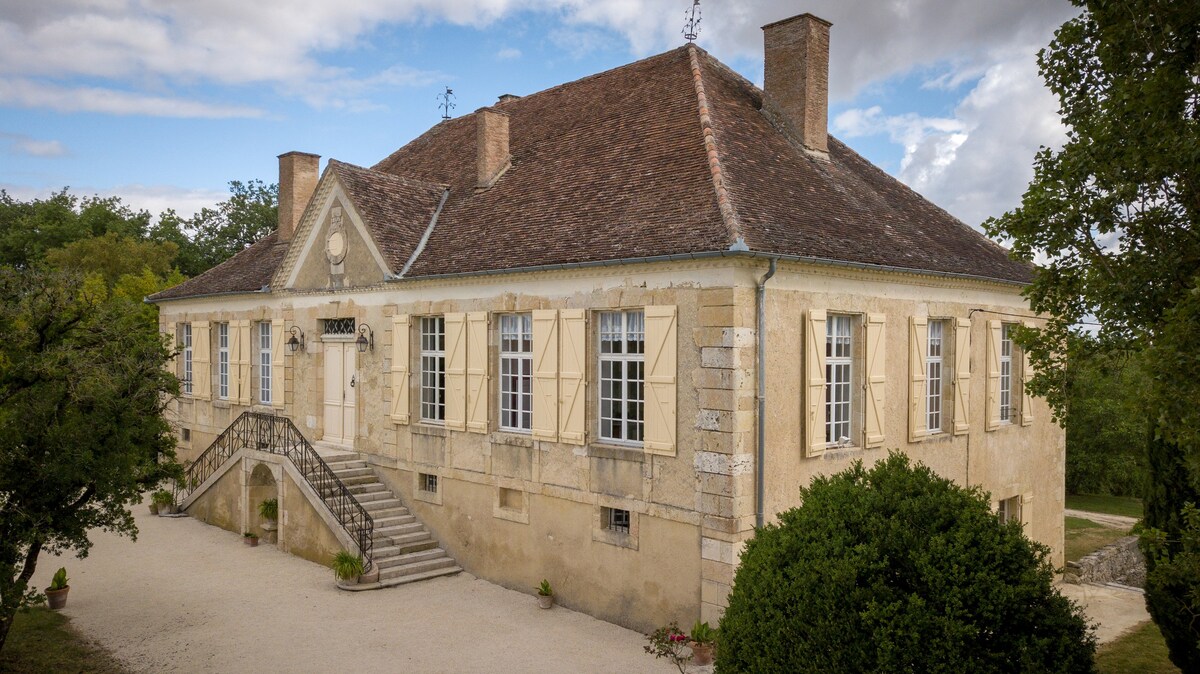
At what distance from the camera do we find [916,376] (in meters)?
13.1

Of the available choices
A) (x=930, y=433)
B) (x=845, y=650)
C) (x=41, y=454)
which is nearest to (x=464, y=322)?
(x=41, y=454)

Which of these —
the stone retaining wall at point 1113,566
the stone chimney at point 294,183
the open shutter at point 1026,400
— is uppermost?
the stone chimney at point 294,183

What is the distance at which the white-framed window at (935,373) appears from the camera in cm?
1401

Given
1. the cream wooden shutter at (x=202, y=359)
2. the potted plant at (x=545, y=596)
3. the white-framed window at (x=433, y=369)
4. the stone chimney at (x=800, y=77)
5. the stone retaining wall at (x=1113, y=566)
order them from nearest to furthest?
the potted plant at (x=545, y=596) → the stone chimney at (x=800, y=77) → the white-framed window at (x=433, y=369) → the stone retaining wall at (x=1113, y=566) → the cream wooden shutter at (x=202, y=359)

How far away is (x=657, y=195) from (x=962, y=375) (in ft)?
20.5

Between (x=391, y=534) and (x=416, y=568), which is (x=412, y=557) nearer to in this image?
(x=416, y=568)

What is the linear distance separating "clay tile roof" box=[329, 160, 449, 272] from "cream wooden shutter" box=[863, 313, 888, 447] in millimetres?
8008

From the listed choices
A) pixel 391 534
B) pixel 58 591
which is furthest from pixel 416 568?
pixel 58 591

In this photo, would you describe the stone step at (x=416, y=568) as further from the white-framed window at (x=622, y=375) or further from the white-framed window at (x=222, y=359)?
the white-framed window at (x=222, y=359)

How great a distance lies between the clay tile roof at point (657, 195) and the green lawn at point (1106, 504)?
12226mm

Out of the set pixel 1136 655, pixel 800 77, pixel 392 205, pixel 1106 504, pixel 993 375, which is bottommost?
pixel 1106 504

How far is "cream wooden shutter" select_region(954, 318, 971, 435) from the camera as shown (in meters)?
14.0

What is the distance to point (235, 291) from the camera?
62.2 feet

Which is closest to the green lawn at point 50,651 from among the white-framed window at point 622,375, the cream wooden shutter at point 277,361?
the cream wooden shutter at point 277,361
